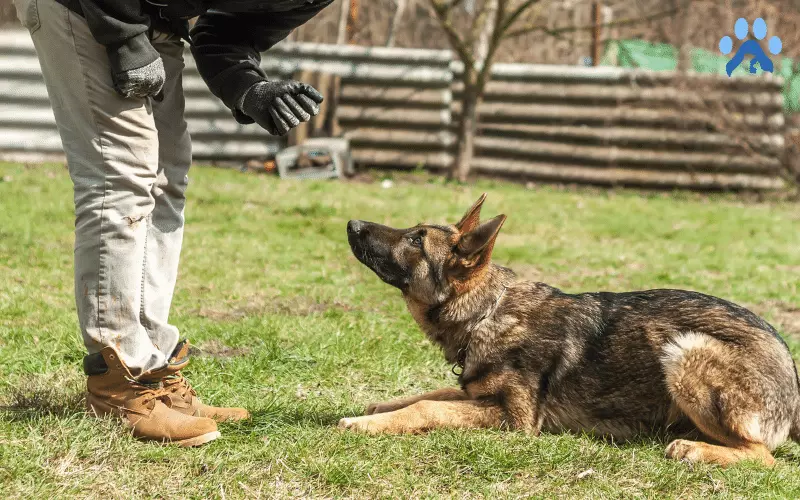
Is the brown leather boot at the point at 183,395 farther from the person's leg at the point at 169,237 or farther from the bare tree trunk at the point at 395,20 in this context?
the bare tree trunk at the point at 395,20

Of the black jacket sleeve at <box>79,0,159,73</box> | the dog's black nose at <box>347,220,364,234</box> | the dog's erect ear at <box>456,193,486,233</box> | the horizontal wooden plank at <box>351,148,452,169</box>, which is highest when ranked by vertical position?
the black jacket sleeve at <box>79,0,159,73</box>

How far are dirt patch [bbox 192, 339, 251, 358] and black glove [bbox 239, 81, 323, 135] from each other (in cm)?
184

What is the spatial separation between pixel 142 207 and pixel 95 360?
2.17 ft

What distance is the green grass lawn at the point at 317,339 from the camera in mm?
3592

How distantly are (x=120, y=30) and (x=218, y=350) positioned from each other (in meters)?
2.45

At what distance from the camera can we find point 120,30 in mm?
3438

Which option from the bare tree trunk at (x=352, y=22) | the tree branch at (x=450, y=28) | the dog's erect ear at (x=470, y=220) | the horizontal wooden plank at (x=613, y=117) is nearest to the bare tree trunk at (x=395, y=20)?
the bare tree trunk at (x=352, y=22)

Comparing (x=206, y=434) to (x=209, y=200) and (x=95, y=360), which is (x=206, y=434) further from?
(x=209, y=200)

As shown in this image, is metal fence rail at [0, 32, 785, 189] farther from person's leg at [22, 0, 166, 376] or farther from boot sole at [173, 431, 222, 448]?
boot sole at [173, 431, 222, 448]

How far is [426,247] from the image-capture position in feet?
14.6

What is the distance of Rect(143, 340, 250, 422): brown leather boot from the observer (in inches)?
158

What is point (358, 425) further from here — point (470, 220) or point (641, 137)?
point (641, 137)

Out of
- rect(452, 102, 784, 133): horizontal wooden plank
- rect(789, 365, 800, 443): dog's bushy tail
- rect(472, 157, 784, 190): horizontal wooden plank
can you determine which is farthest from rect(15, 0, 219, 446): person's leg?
rect(452, 102, 784, 133): horizontal wooden plank

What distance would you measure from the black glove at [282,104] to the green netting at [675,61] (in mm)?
11705
